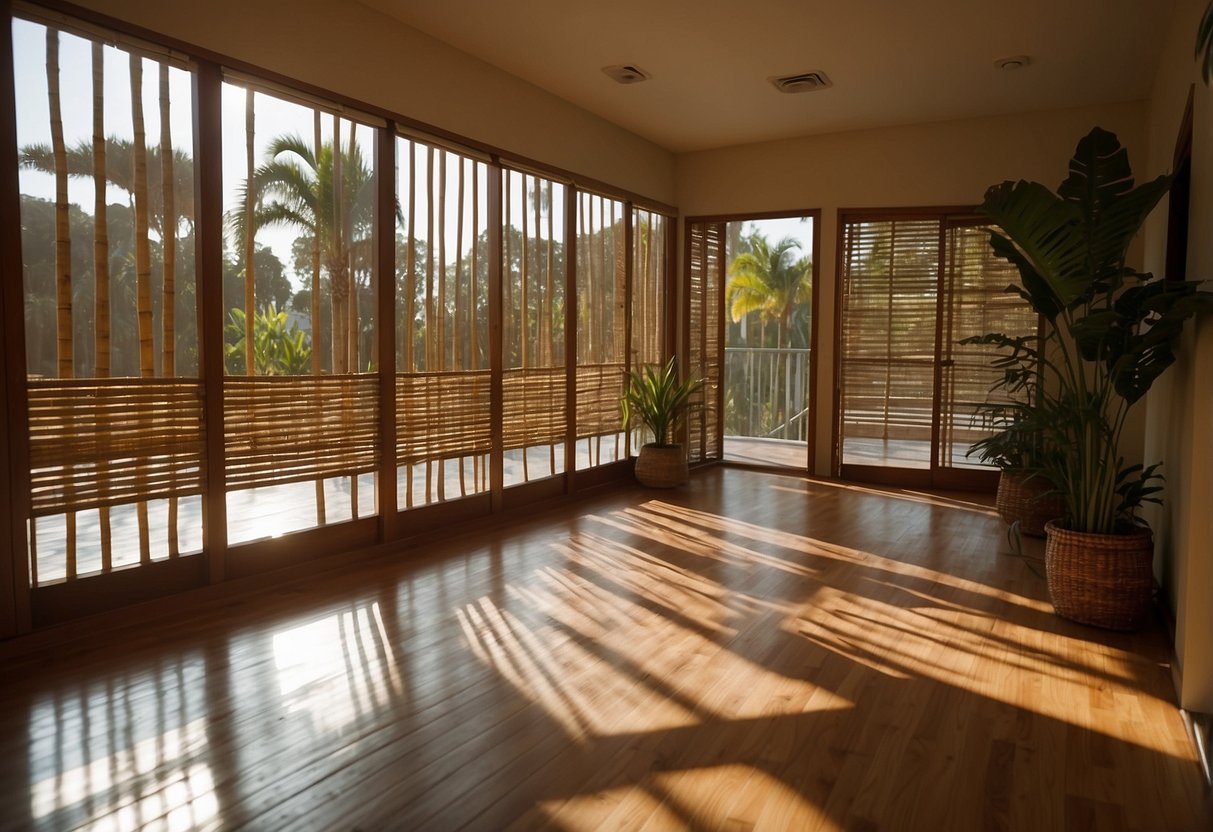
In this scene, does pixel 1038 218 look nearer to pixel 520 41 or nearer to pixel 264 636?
pixel 520 41

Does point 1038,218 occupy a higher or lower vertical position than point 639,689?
higher

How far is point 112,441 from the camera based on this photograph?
121 inches

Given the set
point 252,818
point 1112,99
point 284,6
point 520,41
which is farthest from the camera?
point 1112,99

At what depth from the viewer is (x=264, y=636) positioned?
298cm

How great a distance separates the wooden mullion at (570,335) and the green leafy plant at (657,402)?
70 cm

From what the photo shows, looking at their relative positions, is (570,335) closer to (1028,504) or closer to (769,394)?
(1028,504)

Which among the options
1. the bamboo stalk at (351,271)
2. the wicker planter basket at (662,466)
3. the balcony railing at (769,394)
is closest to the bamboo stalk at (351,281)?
the bamboo stalk at (351,271)

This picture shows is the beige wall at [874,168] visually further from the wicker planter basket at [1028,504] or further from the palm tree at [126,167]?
the palm tree at [126,167]

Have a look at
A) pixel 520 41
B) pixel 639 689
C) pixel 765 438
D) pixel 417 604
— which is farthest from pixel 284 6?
pixel 765 438

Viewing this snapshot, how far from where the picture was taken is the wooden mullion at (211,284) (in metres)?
3.34

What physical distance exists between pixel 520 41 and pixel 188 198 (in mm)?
2065

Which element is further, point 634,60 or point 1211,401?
point 634,60

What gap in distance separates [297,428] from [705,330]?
4.23 m

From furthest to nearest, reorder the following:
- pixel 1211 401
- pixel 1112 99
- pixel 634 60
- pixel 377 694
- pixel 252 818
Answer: pixel 1112 99, pixel 634 60, pixel 377 694, pixel 1211 401, pixel 252 818
